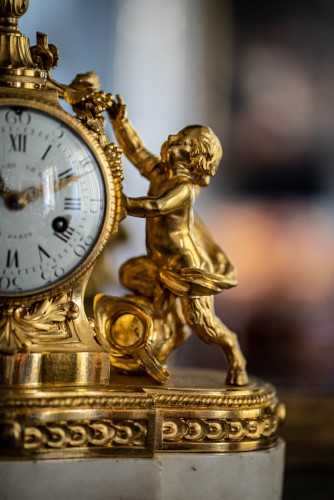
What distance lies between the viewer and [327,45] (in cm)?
218

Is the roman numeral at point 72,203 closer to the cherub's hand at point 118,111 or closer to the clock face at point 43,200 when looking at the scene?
the clock face at point 43,200

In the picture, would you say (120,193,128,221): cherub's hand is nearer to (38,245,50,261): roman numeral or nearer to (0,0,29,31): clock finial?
(38,245,50,261): roman numeral

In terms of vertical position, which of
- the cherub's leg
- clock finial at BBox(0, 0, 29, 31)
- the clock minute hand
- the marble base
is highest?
clock finial at BBox(0, 0, 29, 31)

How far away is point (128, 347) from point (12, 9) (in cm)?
37

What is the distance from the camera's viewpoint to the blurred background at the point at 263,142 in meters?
1.91

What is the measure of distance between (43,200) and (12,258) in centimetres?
6

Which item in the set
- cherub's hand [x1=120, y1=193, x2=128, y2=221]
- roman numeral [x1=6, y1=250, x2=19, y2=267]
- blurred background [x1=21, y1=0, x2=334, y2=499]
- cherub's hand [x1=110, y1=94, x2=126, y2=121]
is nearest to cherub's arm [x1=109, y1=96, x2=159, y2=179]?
cherub's hand [x1=110, y1=94, x2=126, y2=121]

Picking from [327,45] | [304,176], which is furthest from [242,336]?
[327,45]

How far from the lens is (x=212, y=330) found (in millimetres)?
1298

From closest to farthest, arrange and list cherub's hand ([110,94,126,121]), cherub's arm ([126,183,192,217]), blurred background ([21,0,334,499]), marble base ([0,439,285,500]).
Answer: marble base ([0,439,285,500]) → cherub's arm ([126,183,192,217]) → cherub's hand ([110,94,126,121]) → blurred background ([21,0,334,499])

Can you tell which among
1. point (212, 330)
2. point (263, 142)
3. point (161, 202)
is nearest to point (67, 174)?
point (161, 202)

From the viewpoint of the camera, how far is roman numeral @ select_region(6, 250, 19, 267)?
1.14 m

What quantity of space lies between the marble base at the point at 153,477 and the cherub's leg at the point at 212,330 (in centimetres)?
9

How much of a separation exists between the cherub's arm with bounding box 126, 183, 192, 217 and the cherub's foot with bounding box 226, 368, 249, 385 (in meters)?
0.19
